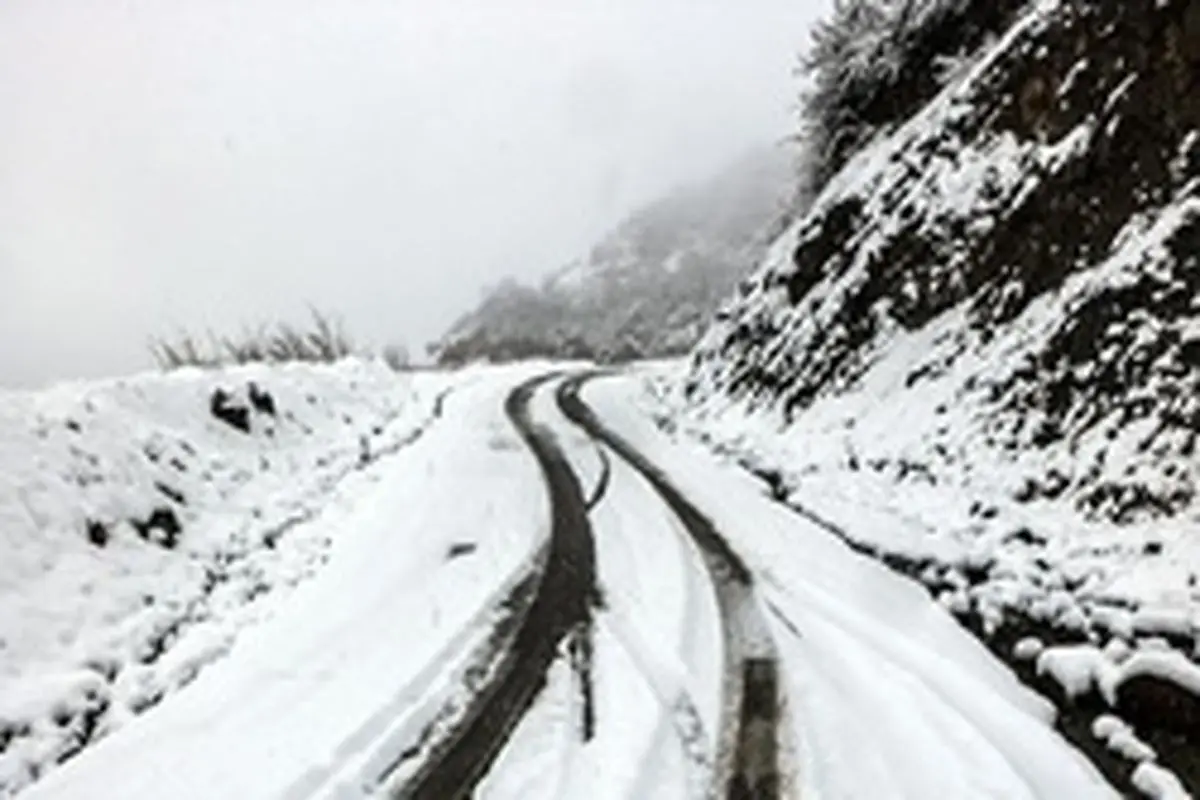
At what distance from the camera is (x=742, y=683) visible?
→ 7.47 m

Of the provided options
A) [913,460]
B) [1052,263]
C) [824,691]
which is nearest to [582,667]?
[824,691]

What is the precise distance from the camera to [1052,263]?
472 inches

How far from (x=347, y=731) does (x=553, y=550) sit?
4208 millimetres

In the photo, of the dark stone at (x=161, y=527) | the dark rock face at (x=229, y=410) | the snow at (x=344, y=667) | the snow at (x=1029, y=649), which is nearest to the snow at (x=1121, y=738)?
the snow at (x=1029, y=649)

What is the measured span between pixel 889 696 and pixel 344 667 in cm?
388

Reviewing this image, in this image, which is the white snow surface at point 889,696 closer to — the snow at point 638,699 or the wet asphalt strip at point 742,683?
the wet asphalt strip at point 742,683

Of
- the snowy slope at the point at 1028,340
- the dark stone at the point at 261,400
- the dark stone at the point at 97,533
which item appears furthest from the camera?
the dark stone at the point at 261,400

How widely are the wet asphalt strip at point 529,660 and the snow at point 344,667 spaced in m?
0.25

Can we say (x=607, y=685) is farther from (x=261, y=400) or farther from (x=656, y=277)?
(x=656, y=277)

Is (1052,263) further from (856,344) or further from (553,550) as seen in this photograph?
(553,550)

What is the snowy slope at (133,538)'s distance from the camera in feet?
26.7

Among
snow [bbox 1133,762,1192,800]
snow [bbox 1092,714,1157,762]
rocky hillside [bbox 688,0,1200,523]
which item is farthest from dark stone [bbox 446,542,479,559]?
snow [bbox 1133,762,1192,800]

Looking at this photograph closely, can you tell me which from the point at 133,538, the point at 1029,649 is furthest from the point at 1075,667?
the point at 133,538

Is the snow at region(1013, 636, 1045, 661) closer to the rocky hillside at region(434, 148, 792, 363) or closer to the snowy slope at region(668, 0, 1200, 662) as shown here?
the snowy slope at region(668, 0, 1200, 662)
